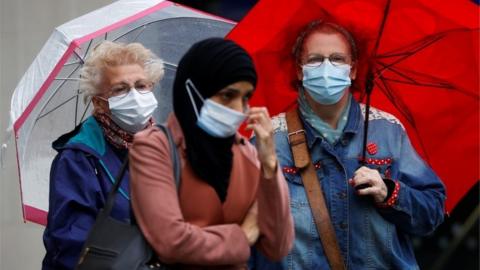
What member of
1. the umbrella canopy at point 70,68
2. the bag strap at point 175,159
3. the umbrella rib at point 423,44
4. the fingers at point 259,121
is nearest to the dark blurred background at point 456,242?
the umbrella canopy at point 70,68

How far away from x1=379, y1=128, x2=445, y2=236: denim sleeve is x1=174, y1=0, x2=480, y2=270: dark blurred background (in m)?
5.77

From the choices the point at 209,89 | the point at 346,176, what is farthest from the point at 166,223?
the point at 346,176

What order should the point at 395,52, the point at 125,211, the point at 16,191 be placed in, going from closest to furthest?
the point at 125,211 < the point at 395,52 < the point at 16,191

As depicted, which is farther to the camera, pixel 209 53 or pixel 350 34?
pixel 350 34

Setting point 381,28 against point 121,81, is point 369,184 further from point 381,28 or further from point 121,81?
point 121,81

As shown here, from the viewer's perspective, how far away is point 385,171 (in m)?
4.81

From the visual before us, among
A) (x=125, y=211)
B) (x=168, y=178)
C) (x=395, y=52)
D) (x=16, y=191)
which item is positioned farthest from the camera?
(x=16, y=191)

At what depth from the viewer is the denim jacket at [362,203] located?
471cm

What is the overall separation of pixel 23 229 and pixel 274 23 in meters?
3.56

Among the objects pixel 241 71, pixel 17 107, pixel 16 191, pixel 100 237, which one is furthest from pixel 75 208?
pixel 16 191

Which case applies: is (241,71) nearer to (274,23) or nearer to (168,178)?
(168,178)

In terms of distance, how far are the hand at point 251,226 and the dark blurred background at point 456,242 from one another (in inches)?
273

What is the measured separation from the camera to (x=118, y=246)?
3.69m

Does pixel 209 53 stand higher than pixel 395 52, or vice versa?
pixel 209 53
